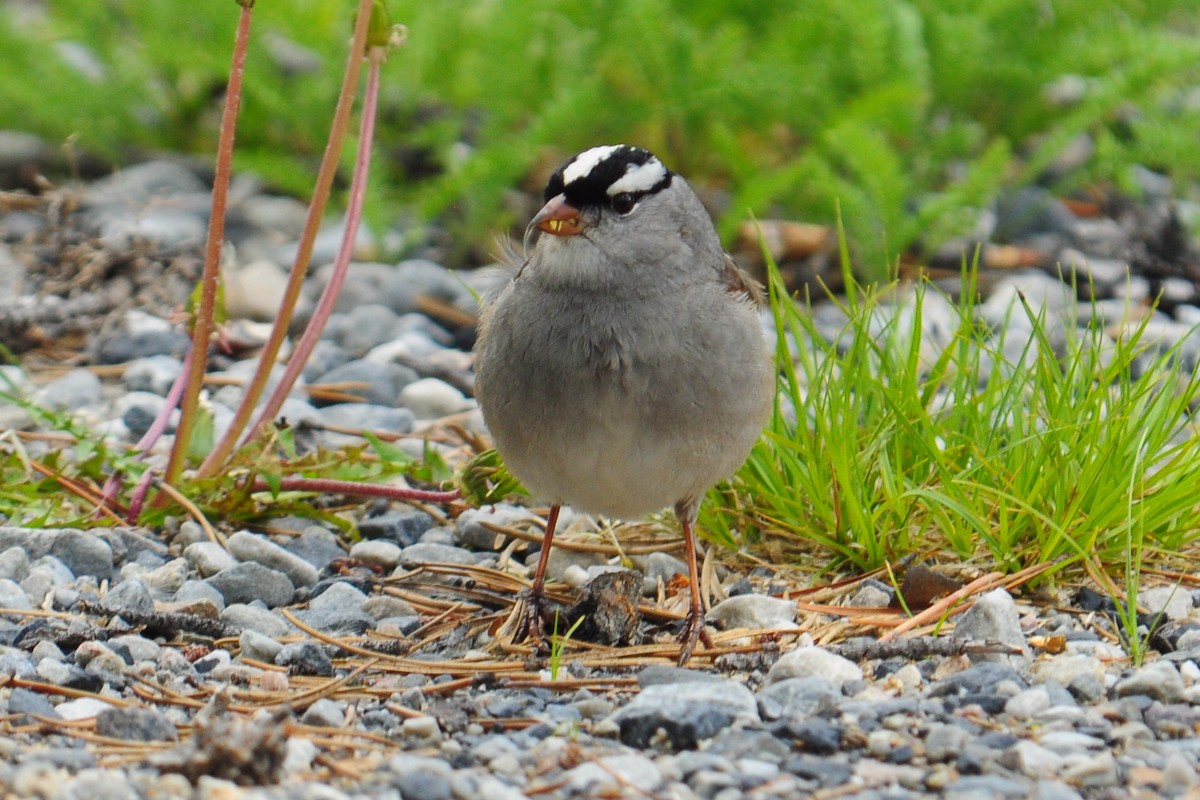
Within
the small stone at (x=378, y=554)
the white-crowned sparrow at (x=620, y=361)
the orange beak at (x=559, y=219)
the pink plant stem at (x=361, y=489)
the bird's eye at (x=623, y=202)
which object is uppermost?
the bird's eye at (x=623, y=202)

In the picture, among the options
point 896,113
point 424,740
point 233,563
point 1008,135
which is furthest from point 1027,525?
point 1008,135

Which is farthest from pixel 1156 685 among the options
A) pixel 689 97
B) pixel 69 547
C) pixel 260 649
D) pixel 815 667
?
pixel 689 97

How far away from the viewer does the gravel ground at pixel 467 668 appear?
2.92 metres

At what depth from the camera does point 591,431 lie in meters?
3.85

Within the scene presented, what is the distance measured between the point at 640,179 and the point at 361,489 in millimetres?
1311

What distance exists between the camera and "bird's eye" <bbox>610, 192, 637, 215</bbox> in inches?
162

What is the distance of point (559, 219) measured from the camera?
4.02 meters

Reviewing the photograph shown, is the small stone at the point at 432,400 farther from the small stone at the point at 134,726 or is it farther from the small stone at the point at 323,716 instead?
the small stone at the point at 134,726

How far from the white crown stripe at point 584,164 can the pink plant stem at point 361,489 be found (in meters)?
1.11

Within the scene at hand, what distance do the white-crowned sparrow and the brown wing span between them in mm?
26

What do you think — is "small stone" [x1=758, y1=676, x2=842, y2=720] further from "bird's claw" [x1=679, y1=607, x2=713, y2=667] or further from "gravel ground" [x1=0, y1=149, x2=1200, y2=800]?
"bird's claw" [x1=679, y1=607, x2=713, y2=667]

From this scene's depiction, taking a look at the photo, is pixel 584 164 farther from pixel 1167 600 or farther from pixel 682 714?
pixel 1167 600

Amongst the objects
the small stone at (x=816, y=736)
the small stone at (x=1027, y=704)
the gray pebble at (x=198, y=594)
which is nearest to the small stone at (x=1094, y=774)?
the small stone at (x=1027, y=704)

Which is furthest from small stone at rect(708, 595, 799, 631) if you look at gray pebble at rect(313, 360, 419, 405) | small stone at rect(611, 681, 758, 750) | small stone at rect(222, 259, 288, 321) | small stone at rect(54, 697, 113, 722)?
small stone at rect(222, 259, 288, 321)
